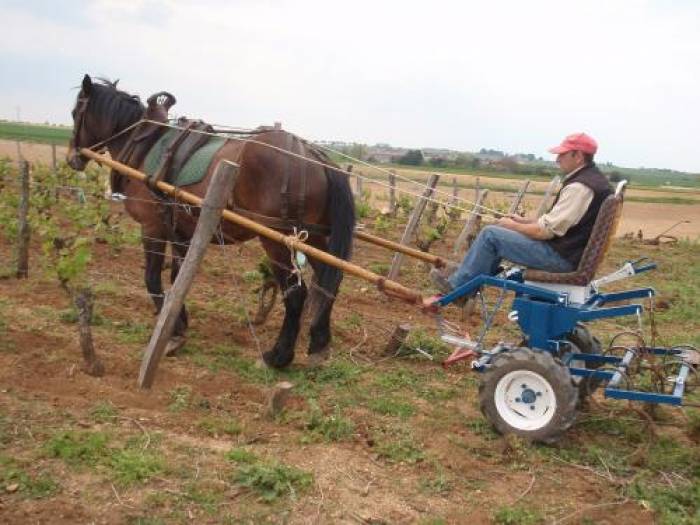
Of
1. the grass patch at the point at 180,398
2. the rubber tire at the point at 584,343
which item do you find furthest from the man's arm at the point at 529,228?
the grass patch at the point at 180,398

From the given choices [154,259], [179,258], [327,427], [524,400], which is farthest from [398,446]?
[154,259]

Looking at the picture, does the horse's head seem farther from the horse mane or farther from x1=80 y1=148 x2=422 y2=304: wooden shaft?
x1=80 y1=148 x2=422 y2=304: wooden shaft

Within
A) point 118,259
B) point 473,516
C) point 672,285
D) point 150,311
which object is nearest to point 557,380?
point 473,516

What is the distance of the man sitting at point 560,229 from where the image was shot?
470cm

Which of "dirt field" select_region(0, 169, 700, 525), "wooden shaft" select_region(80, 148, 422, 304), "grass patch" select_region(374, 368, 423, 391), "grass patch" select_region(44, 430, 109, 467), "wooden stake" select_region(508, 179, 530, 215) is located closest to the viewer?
"dirt field" select_region(0, 169, 700, 525)

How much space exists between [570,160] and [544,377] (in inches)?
60.0

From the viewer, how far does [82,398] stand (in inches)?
189

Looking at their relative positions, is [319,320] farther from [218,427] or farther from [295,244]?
[218,427]

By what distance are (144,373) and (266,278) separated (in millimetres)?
2159

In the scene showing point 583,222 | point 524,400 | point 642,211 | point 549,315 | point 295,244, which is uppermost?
point 583,222

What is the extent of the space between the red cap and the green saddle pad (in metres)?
2.99

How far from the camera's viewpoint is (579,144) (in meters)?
4.80

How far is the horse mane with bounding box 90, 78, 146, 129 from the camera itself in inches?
265

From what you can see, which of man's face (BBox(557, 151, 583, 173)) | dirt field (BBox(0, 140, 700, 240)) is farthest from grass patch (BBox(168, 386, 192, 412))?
dirt field (BBox(0, 140, 700, 240))
